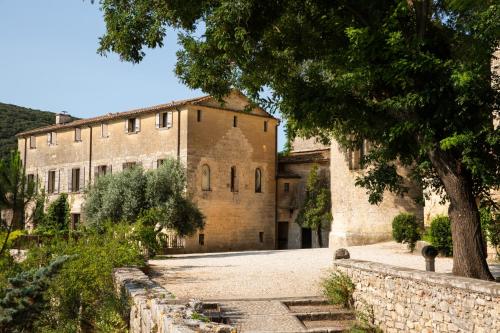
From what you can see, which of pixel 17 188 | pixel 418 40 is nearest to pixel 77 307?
pixel 17 188

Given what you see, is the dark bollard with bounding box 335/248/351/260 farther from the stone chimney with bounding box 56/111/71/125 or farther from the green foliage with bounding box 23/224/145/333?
the stone chimney with bounding box 56/111/71/125

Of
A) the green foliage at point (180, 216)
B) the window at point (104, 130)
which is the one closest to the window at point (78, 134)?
the window at point (104, 130)

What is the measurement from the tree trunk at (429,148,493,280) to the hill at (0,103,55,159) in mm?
53948

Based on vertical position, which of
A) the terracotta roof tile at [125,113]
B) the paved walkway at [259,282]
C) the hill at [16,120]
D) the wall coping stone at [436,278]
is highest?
the hill at [16,120]

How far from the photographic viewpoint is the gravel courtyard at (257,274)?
43.4 ft

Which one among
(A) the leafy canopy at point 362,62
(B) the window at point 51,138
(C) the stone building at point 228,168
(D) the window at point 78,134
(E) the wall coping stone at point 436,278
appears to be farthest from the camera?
(B) the window at point 51,138

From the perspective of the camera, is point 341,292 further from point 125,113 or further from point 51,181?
point 51,181

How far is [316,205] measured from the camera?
102ft

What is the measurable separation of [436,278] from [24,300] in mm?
6716

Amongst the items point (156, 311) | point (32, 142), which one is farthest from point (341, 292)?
point (32, 142)

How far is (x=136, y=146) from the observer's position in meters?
31.7

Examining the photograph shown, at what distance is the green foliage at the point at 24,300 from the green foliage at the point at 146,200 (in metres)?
15.4

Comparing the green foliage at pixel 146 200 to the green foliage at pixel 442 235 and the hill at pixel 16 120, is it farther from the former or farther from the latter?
the hill at pixel 16 120

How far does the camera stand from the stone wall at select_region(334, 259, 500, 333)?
8.35 meters
